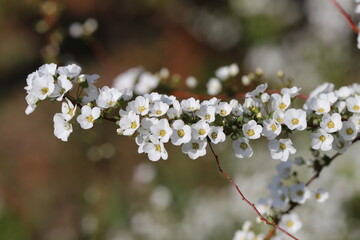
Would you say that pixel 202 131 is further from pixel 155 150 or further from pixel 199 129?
pixel 155 150

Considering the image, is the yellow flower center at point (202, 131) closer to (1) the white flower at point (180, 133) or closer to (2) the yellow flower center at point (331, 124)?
(1) the white flower at point (180, 133)

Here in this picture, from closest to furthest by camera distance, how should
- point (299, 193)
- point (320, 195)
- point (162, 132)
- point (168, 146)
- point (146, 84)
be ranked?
point (162, 132) → point (299, 193) → point (320, 195) → point (146, 84) → point (168, 146)

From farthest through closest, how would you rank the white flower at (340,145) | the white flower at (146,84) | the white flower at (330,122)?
the white flower at (146,84) → the white flower at (340,145) → the white flower at (330,122)

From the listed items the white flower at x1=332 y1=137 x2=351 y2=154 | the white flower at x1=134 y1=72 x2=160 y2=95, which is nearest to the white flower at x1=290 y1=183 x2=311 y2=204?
the white flower at x1=332 y1=137 x2=351 y2=154

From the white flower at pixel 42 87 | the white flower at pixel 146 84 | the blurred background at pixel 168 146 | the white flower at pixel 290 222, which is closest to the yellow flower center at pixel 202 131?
the white flower at pixel 42 87

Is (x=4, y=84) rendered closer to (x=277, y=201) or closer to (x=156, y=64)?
(x=156, y=64)

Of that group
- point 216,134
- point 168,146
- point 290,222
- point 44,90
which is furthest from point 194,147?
point 168,146

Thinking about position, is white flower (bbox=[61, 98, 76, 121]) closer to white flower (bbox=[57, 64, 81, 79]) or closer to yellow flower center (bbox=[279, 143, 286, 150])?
white flower (bbox=[57, 64, 81, 79])
